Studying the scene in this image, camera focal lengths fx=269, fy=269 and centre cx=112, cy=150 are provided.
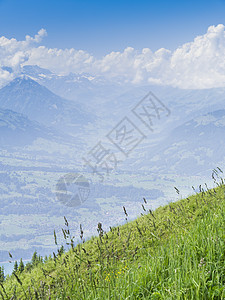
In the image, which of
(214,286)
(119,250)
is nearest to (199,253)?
(214,286)

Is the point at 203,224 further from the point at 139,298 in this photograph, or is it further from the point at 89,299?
the point at 89,299

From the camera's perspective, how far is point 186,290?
273cm

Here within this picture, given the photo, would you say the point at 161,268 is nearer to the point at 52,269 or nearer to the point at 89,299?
the point at 89,299

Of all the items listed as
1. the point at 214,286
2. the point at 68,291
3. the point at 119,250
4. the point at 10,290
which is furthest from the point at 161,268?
the point at 10,290

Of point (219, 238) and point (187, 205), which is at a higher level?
point (187, 205)

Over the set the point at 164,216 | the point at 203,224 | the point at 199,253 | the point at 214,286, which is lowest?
the point at 214,286

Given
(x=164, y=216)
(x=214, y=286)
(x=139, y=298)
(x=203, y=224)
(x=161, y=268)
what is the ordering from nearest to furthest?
(x=214, y=286), (x=139, y=298), (x=161, y=268), (x=203, y=224), (x=164, y=216)

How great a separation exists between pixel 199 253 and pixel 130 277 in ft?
3.24

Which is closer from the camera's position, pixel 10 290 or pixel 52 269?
pixel 10 290

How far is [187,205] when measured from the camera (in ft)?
28.3

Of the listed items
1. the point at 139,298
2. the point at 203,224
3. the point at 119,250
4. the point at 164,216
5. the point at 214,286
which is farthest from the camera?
the point at 164,216

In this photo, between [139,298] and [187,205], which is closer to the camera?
[139,298]

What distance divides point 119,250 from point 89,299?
3.90 m

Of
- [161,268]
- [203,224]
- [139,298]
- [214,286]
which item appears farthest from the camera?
[203,224]
